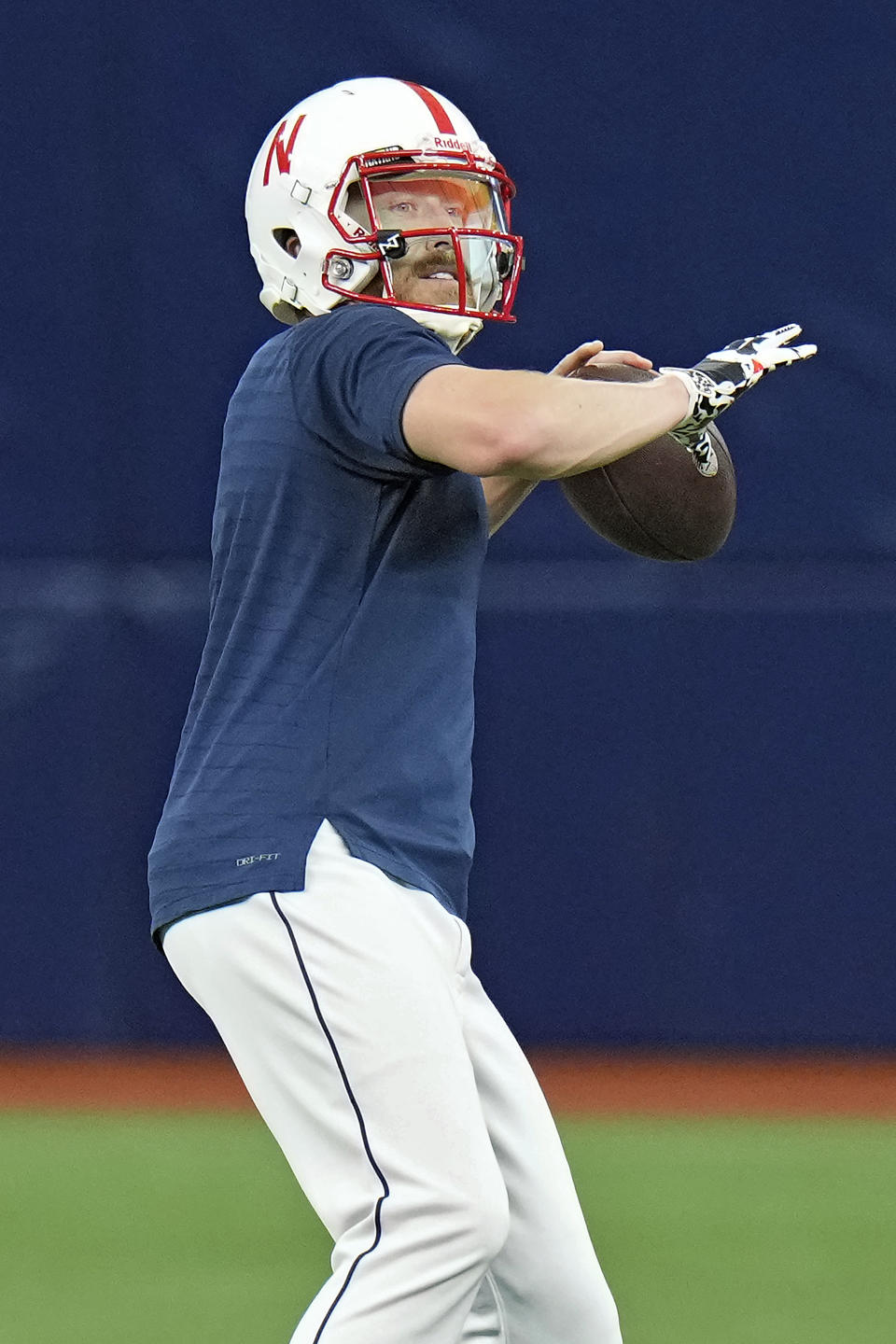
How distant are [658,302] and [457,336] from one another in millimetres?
4017

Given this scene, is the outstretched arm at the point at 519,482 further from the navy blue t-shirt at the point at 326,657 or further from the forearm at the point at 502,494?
the navy blue t-shirt at the point at 326,657

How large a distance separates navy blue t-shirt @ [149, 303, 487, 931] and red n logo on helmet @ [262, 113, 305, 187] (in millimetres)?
422

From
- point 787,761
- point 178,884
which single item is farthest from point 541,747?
point 178,884

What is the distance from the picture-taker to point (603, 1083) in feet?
21.3

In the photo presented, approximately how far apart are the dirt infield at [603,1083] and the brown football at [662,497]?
308cm

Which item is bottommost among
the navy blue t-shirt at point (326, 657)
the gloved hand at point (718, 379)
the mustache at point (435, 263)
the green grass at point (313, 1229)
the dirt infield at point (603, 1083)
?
the dirt infield at point (603, 1083)

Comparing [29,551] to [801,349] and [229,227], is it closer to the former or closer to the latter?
[229,227]

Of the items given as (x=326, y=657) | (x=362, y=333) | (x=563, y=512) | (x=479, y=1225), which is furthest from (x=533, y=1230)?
(x=563, y=512)

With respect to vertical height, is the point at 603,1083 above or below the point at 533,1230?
below

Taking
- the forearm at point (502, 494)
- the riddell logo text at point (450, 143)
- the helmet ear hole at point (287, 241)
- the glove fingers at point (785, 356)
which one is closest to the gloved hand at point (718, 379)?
the glove fingers at point (785, 356)

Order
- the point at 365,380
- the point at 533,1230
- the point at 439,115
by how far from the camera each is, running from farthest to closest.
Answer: the point at 439,115 < the point at 533,1230 < the point at 365,380

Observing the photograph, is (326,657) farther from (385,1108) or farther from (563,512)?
(563,512)

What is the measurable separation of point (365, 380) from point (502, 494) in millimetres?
858

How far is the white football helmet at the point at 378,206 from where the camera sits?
297 centimetres
